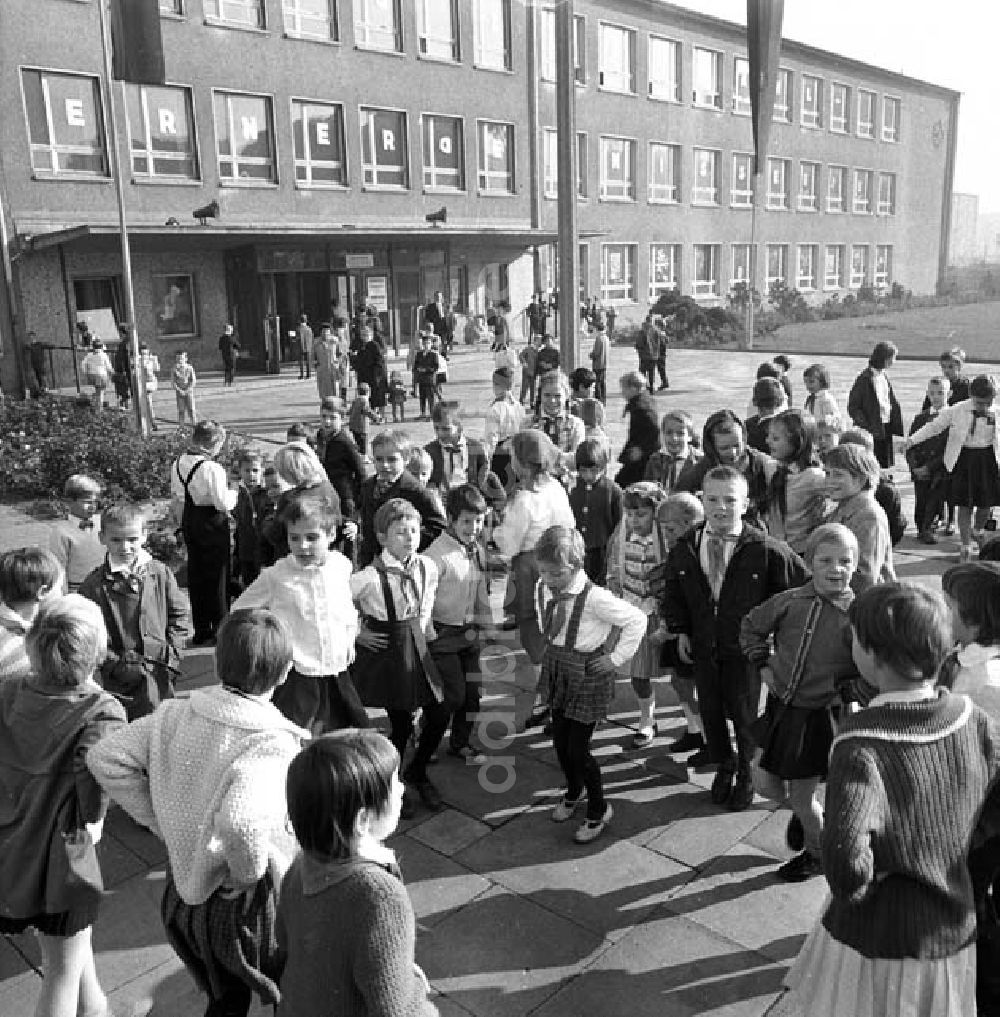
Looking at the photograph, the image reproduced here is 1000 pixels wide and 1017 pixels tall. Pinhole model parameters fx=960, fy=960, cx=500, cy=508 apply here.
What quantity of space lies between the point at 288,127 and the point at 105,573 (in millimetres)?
→ 24826

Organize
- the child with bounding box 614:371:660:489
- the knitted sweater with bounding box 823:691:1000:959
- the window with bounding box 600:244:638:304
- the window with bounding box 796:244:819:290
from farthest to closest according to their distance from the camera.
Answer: the window with bounding box 796:244:819:290 → the window with bounding box 600:244:638:304 → the child with bounding box 614:371:660:489 → the knitted sweater with bounding box 823:691:1000:959

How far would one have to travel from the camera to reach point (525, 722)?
18.3 feet

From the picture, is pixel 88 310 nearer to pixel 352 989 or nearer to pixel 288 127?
pixel 288 127

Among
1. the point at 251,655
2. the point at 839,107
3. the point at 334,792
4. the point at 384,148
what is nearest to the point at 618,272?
the point at 384,148

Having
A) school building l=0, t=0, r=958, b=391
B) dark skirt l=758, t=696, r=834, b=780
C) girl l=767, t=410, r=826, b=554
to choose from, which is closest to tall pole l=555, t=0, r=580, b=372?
girl l=767, t=410, r=826, b=554

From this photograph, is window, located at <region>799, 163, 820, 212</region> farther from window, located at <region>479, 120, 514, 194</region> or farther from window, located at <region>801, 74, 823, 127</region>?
window, located at <region>479, 120, 514, 194</region>

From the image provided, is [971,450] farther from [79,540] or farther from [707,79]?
[707,79]

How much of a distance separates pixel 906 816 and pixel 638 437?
18.0 feet

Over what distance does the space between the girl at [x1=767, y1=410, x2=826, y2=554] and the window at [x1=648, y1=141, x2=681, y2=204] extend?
35001 mm

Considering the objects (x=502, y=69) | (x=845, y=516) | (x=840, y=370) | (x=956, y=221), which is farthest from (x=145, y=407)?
(x=956, y=221)

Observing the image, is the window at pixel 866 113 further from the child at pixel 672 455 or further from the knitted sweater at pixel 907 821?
the knitted sweater at pixel 907 821

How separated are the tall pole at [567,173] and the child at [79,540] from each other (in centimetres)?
609

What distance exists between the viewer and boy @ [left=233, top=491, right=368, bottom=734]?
14.1 ft

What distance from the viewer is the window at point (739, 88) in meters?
41.8
